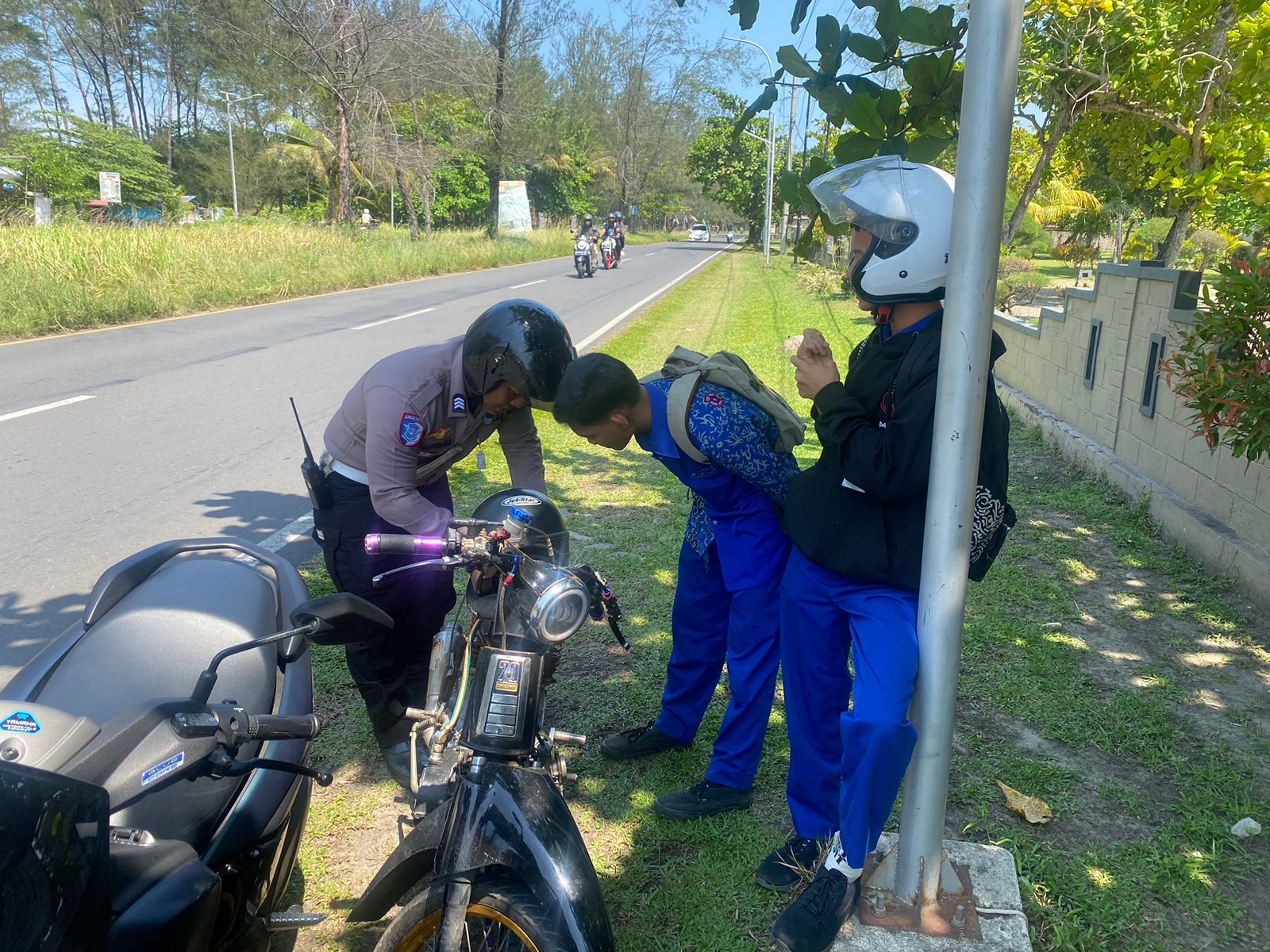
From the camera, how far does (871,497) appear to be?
98.3 inches

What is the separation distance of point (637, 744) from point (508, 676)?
1468 mm

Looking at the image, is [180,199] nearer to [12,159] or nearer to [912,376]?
[12,159]

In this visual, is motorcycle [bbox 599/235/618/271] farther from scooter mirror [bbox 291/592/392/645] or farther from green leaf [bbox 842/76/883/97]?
scooter mirror [bbox 291/592/392/645]

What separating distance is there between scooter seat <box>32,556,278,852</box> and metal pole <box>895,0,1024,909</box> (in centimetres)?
170

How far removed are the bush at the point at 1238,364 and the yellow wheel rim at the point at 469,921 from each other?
11.0 ft

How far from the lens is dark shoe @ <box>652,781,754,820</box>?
3.15 metres

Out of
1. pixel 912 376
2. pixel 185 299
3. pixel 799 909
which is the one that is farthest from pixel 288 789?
pixel 185 299

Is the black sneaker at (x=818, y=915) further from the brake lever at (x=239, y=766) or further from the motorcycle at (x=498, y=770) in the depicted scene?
the brake lever at (x=239, y=766)

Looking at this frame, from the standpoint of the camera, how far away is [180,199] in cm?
4506

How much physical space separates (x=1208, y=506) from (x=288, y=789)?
498 centimetres

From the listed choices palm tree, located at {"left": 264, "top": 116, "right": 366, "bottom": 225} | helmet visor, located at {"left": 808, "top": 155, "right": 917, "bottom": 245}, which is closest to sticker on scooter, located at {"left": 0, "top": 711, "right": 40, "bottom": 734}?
helmet visor, located at {"left": 808, "top": 155, "right": 917, "bottom": 245}

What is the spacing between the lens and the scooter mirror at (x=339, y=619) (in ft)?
6.36

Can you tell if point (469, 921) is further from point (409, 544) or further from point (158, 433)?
point (158, 433)

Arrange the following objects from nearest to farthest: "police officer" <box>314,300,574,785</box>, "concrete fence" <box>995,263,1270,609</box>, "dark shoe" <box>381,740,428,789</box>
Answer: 1. "police officer" <box>314,300,574,785</box>
2. "dark shoe" <box>381,740,428,789</box>
3. "concrete fence" <box>995,263,1270,609</box>
